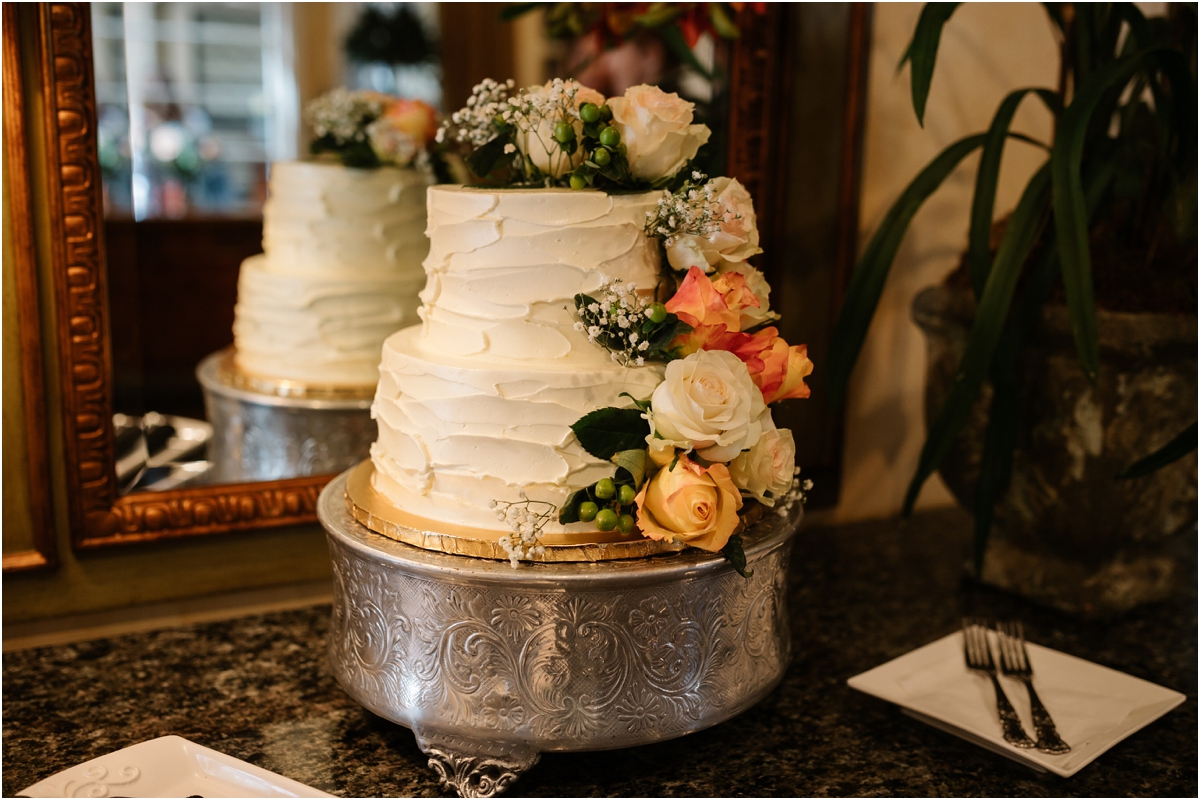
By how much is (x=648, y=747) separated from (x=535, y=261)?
474mm

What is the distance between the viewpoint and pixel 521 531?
2.62 feet

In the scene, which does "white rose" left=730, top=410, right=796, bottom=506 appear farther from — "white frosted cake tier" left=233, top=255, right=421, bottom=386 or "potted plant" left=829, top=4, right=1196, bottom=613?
"white frosted cake tier" left=233, top=255, right=421, bottom=386

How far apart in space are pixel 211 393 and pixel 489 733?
23.4 inches

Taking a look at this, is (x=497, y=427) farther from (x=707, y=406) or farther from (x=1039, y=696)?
(x=1039, y=696)

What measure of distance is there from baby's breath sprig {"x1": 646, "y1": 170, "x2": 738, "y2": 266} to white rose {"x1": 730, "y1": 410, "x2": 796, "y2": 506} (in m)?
0.16

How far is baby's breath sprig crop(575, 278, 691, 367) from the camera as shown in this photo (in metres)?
0.82

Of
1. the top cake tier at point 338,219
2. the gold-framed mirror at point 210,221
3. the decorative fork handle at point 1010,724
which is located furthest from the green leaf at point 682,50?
the decorative fork handle at point 1010,724

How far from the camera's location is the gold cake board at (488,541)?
32.1 inches

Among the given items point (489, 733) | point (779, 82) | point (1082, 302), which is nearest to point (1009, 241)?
point (1082, 302)

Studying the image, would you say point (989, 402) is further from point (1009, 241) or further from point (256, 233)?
point (256, 233)

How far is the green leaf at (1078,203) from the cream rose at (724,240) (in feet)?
1.31

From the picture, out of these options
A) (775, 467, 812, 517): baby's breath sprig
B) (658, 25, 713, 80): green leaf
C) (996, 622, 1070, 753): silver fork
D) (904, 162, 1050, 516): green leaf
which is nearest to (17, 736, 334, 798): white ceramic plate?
(775, 467, 812, 517): baby's breath sprig

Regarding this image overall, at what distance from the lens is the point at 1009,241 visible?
3.80 ft

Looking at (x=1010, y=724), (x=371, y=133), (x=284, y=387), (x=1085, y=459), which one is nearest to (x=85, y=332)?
(x=284, y=387)
